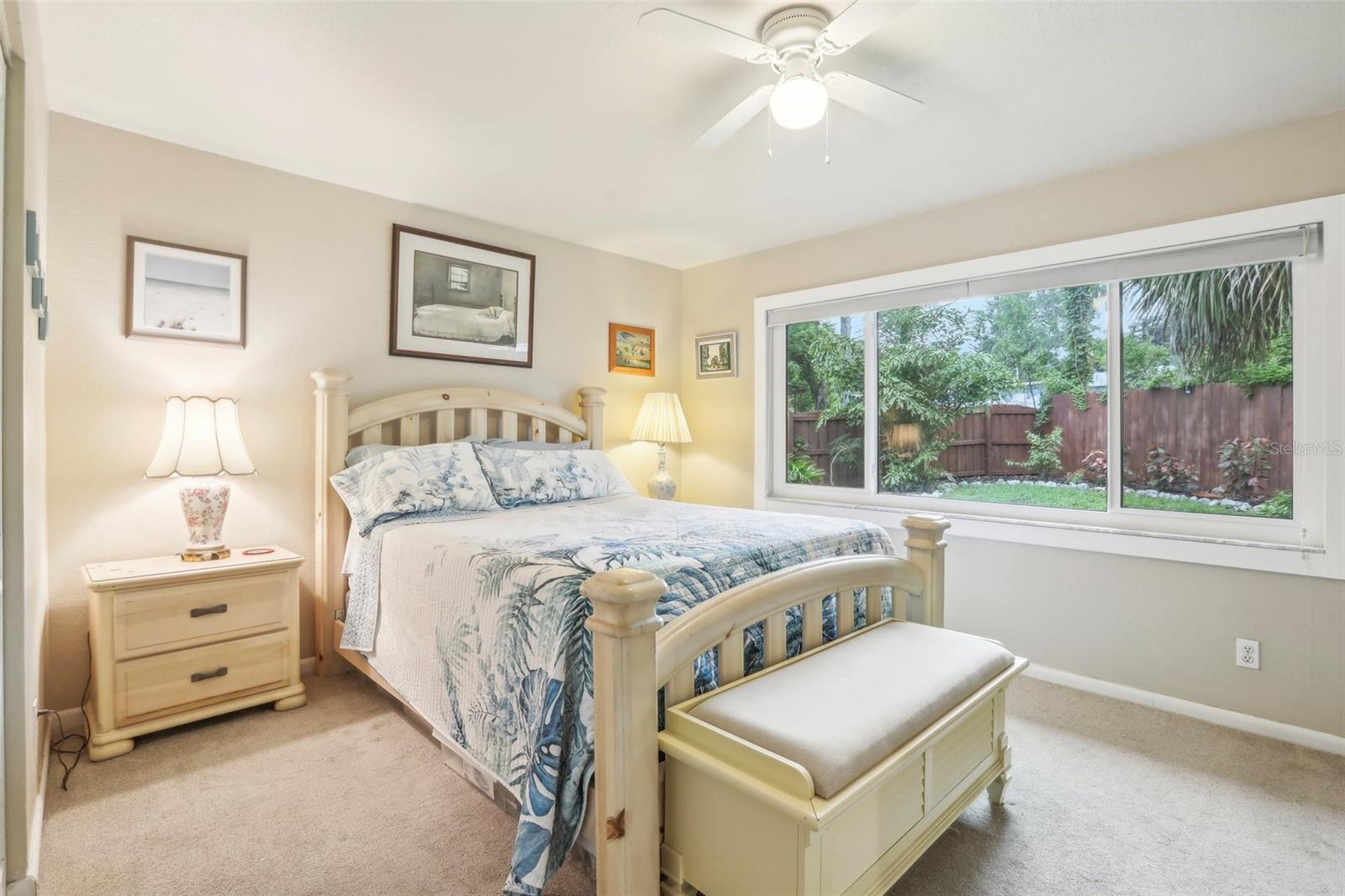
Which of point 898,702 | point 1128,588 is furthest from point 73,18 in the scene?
point 1128,588

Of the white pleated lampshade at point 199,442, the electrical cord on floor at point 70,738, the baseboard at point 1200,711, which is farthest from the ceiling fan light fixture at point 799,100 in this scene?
the electrical cord on floor at point 70,738

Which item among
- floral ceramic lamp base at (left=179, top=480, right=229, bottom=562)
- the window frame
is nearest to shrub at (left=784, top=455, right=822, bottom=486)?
the window frame

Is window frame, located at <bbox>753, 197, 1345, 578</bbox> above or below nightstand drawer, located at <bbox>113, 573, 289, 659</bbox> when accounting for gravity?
above

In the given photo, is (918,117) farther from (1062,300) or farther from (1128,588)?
(1128,588)

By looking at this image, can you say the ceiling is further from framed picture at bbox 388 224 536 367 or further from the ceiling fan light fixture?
framed picture at bbox 388 224 536 367

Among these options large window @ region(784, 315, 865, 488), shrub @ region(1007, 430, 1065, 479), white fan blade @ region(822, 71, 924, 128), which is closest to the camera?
white fan blade @ region(822, 71, 924, 128)

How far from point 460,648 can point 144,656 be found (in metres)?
1.27

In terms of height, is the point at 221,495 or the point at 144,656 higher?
the point at 221,495

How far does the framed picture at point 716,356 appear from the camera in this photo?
4.32 m

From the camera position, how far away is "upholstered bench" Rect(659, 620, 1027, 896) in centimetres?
121

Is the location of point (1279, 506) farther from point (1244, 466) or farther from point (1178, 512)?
point (1178, 512)

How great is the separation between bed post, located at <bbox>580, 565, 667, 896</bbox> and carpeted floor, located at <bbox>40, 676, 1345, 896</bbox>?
15.0 inches

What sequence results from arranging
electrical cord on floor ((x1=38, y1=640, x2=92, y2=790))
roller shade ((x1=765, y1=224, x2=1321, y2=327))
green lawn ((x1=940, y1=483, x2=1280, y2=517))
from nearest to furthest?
1. electrical cord on floor ((x1=38, y1=640, x2=92, y2=790))
2. roller shade ((x1=765, y1=224, x2=1321, y2=327))
3. green lawn ((x1=940, y1=483, x2=1280, y2=517))

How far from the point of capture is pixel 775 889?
124cm
